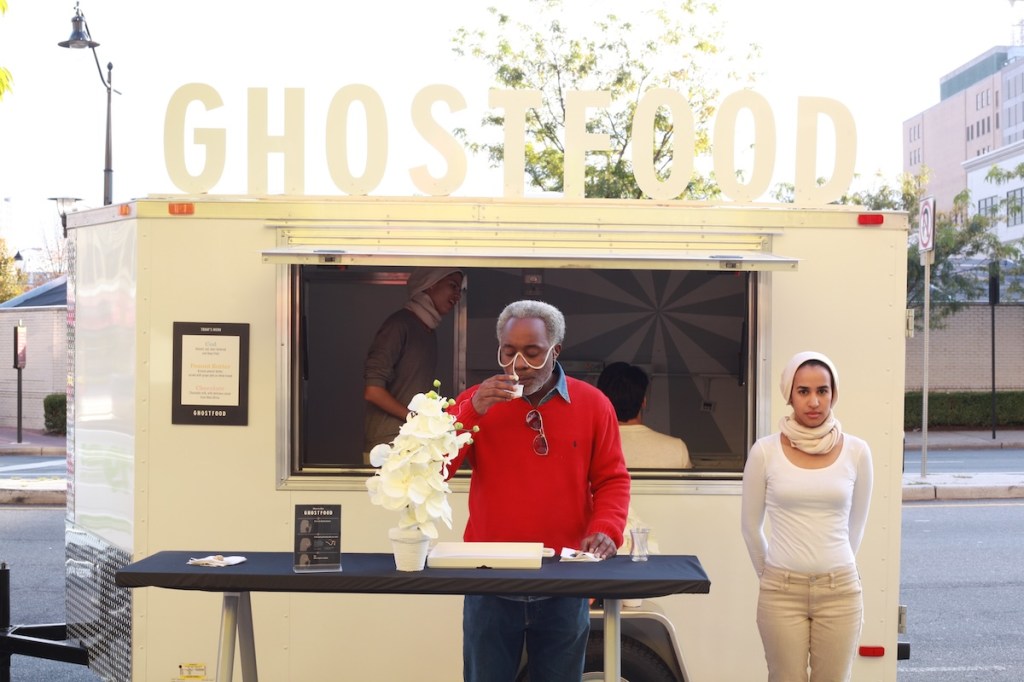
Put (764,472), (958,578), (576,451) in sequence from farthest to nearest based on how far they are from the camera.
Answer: (958,578), (764,472), (576,451)

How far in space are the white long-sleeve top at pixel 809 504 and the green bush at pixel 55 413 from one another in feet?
58.2

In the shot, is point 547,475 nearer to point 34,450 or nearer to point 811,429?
point 811,429

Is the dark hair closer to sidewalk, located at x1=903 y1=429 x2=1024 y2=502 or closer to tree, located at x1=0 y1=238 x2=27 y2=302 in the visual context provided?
sidewalk, located at x1=903 y1=429 x2=1024 y2=502

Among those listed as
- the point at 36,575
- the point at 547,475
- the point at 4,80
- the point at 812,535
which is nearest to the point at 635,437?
the point at 812,535

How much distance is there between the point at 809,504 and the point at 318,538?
162 cm

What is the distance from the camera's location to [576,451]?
3441mm

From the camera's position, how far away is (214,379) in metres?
4.25

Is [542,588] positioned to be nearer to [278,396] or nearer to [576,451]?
[576,451]

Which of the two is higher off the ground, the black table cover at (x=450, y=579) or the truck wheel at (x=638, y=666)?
the black table cover at (x=450, y=579)

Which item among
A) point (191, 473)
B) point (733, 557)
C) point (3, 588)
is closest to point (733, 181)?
point (733, 557)

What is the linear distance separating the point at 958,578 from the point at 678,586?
20.4 feet

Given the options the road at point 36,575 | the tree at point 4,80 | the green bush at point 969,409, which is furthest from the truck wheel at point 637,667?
the green bush at point 969,409

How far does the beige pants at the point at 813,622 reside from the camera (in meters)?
3.60

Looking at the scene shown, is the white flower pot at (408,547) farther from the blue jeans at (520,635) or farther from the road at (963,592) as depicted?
the road at (963,592)
